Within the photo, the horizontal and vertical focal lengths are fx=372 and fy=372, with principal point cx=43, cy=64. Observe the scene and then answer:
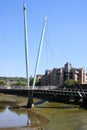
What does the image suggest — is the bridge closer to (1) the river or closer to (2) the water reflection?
(1) the river

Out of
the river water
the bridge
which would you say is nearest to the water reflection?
the river water

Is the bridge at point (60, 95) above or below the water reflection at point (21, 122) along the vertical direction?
above

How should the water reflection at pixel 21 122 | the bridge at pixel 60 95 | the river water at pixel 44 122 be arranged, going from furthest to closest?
the bridge at pixel 60 95 → the water reflection at pixel 21 122 → the river water at pixel 44 122

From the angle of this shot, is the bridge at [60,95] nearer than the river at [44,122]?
No

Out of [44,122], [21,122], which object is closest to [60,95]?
[44,122]

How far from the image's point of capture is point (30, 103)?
86.0 metres

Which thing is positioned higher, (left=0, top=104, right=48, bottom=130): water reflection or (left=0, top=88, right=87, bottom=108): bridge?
(left=0, top=88, right=87, bottom=108): bridge

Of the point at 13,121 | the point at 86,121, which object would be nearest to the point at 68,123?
the point at 86,121

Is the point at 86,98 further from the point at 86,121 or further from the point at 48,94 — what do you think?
the point at 86,121

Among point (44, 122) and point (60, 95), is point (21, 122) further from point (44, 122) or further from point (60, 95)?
point (60, 95)

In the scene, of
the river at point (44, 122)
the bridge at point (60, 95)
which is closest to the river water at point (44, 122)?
the river at point (44, 122)

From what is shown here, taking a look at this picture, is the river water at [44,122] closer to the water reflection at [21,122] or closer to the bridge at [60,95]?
the water reflection at [21,122]

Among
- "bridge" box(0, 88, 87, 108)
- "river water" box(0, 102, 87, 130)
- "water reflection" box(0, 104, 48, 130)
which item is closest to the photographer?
Answer: "river water" box(0, 102, 87, 130)

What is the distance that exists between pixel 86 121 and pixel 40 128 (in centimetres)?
1081
